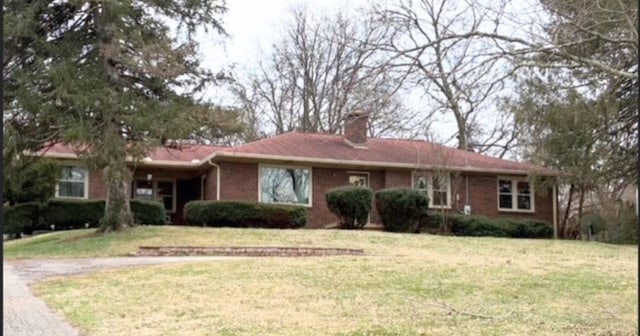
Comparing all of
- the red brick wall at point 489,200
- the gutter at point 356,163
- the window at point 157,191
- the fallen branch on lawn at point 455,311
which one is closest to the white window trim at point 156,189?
the window at point 157,191

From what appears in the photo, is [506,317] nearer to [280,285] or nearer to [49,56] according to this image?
[280,285]

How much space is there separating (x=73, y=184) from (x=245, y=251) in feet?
37.5

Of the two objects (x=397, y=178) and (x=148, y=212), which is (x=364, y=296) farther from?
(x=397, y=178)

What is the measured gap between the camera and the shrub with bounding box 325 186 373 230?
2182cm

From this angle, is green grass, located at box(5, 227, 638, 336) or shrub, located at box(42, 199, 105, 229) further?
shrub, located at box(42, 199, 105, 229)

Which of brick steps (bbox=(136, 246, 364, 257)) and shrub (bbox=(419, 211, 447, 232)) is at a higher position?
shrub (bbox=(419, 211, 447, 232))

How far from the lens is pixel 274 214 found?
22000mm

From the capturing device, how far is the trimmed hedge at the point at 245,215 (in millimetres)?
21734

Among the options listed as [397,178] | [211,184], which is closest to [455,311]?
[211,184]

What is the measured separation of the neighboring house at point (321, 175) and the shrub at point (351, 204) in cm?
228

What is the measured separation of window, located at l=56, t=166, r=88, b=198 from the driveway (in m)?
10.5

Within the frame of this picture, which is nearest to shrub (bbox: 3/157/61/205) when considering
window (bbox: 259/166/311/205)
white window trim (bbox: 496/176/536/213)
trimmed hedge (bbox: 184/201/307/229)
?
trimmed hedge (bbox: 184/201/307/229)

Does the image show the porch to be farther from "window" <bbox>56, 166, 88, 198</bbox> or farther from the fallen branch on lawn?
the fallen branch on lawn

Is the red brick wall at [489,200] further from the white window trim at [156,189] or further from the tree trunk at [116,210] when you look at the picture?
the tree trunk at [116,210]
